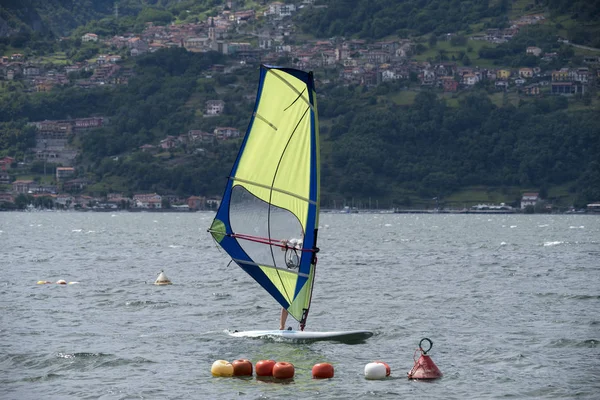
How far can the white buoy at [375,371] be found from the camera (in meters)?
26.6

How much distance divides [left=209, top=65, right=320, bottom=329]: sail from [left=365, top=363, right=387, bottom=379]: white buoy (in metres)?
3.79

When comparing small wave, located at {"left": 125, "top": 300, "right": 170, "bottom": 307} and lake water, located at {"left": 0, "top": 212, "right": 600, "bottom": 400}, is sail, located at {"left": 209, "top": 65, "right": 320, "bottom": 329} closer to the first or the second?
lake water, located at {"left": 0, "top": 212, "right": 600, "bottom": 400}

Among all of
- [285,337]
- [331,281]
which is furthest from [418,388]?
[331,281]

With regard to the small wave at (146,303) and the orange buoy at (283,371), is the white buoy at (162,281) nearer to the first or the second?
the small wave at (146,303)

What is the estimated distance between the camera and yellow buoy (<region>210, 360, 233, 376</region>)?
2692cm

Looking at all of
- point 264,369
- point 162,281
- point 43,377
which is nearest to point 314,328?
point 264,369

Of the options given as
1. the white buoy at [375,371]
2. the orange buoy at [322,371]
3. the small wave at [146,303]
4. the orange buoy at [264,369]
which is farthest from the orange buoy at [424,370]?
the small wave at [146,303]

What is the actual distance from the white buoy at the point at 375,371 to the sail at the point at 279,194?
3793 millimetres

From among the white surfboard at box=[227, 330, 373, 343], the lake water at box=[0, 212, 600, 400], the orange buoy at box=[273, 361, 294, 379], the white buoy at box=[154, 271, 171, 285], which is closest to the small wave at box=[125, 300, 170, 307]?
the lake water at box=[0, 212, 600, 400]

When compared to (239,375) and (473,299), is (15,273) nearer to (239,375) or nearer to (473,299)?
(473,299)

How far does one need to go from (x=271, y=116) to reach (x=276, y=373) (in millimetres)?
7243

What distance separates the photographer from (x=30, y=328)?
35.1m

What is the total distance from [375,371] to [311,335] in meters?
4.40

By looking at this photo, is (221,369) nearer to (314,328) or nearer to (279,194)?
(279,194)
